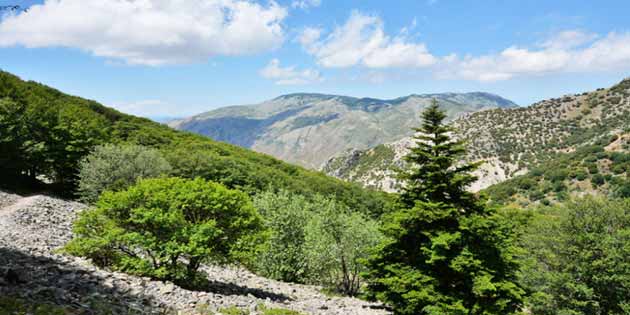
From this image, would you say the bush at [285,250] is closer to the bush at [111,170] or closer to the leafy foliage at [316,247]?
the leafy foliage at [316,247]

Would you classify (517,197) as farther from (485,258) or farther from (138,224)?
(138,224)

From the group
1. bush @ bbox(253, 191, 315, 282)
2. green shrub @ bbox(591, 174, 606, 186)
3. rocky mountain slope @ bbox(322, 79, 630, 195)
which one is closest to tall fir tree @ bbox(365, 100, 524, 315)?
bush @ bbox(253, 191, 315, 282)

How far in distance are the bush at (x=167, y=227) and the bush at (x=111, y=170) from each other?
60.4 feet

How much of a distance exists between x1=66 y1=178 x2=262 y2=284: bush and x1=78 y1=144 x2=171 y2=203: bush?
18405mm

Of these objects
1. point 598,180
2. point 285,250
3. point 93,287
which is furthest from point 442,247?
point 598,180

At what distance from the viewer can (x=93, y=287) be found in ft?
40.6

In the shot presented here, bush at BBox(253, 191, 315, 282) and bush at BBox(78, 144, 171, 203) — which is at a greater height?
bush at BBox(78, 144, 171, 203)

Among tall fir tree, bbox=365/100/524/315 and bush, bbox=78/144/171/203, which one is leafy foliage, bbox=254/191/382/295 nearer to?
tall fir tree, bbox=365/100/524/315

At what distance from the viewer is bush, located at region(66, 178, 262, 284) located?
14.6 meters

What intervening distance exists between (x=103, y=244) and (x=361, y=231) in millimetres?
17023

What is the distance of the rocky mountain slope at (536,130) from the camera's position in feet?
402

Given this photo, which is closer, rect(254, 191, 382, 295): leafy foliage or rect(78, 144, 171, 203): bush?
rect(254, 191, 382, 295): leafy foliage

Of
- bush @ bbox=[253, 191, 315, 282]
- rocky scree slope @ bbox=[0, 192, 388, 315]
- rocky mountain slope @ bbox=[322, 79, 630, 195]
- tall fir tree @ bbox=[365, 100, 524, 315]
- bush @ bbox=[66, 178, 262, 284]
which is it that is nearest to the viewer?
rocky scree slope @ bbox=[0, 192, 388, 315]

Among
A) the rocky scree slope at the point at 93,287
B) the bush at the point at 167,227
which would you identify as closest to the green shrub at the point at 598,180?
the rocky scree slope at the point at 93,287
